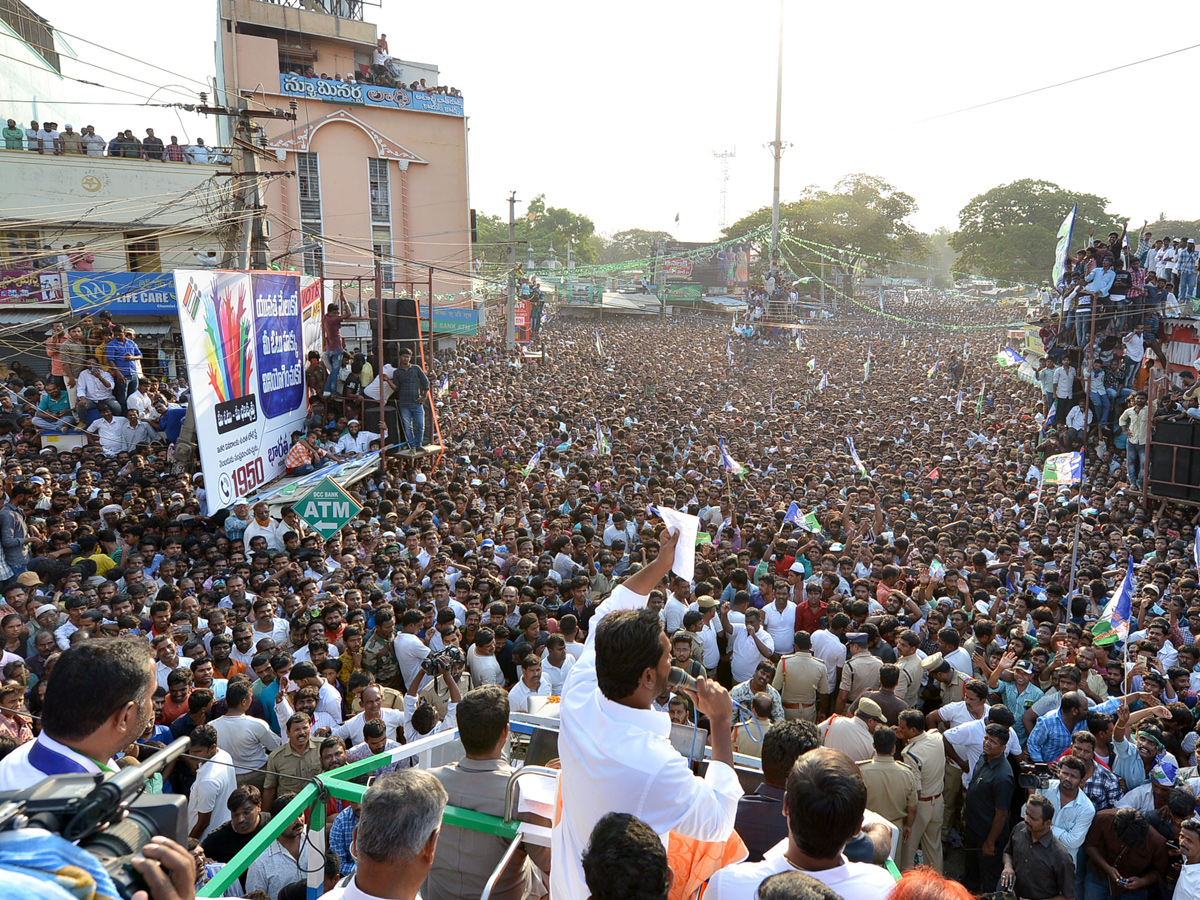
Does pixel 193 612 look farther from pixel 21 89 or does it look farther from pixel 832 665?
pixel 21 89

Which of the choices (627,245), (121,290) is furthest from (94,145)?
(627,245)

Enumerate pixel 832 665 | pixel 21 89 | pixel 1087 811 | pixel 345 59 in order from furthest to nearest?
pixel 345 59 < pixel 21 89 < pixel 832 665 < pixel 1087 811

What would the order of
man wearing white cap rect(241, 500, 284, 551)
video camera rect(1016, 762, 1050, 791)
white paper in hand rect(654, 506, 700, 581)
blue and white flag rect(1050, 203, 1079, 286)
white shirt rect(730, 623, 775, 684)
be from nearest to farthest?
white paper in hand rect(654, 506, 700, 581) → video camera rect(1016, 762, 1050, 791) → white shirt rect(730, 623, 775, 684) → man wearing white cap rect(241, 500, 284, 551) → blue and white flag rect(1050, 203, 1079, 286)

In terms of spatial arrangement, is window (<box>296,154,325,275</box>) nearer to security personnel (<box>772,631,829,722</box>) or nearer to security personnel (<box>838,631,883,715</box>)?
security personnel (<box>772,631,829,722</box>)

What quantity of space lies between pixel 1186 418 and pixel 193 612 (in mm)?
13695

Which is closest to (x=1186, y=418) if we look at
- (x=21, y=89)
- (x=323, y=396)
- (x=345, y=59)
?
(x=323, y=396)

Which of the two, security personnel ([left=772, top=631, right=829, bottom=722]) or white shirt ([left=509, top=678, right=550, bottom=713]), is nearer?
white shirt ([left=509, top=678, right=550, bottom=713])

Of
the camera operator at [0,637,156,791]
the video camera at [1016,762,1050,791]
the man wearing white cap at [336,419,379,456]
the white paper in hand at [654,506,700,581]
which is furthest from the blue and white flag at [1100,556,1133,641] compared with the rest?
the man wearing white cap at [336,419,379,456]

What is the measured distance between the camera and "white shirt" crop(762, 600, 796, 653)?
7137mm

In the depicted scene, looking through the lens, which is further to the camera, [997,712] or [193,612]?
[193,612]

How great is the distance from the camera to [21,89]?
25750 millimetres

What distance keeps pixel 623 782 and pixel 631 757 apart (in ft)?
0.22

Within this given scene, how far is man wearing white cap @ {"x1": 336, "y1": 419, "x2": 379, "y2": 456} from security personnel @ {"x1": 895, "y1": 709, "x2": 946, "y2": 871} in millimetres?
9352

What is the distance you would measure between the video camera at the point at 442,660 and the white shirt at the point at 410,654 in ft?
0.98
